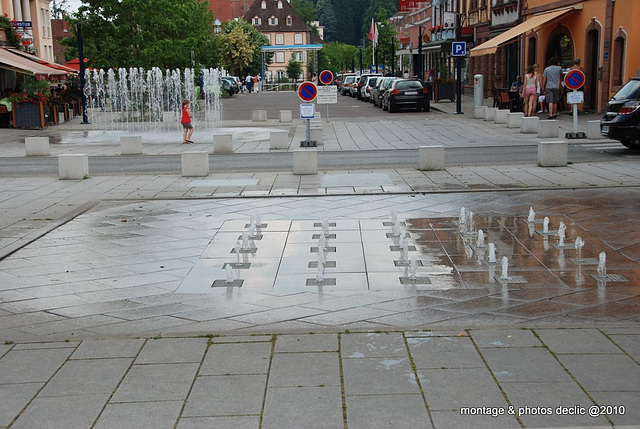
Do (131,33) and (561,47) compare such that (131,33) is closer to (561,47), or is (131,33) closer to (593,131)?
(561,47)

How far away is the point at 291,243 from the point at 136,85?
32411 millimetres

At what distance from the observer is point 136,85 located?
40219 millimetres

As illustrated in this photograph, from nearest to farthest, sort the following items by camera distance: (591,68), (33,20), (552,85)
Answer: (552,85) → (591,68) → (33,20)

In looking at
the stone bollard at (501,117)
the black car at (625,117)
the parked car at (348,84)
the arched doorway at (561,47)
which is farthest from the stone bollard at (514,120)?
the parked car at (348,84)

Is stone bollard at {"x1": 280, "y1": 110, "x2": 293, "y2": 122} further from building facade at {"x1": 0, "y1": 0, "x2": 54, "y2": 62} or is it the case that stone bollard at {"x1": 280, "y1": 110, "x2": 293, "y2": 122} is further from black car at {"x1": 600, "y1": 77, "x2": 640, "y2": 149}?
black car at {"x1": 600, "y1": 77, "x2": 640, "y2": 149}

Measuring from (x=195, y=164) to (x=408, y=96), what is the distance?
874 inches

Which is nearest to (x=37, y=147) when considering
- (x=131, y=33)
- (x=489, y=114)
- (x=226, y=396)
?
(x=489, y=114)

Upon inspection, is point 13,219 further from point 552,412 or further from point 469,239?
point 552,412

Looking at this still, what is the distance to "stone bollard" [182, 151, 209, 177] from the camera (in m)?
16.3

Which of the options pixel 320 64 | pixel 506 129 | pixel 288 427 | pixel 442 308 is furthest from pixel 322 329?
pixel 320 64

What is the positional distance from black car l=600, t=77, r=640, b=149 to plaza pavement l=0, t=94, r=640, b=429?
5.55 metres

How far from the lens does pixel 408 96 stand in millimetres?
37000

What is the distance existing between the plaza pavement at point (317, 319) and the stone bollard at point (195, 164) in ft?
10.1

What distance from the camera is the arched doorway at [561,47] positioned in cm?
3419
